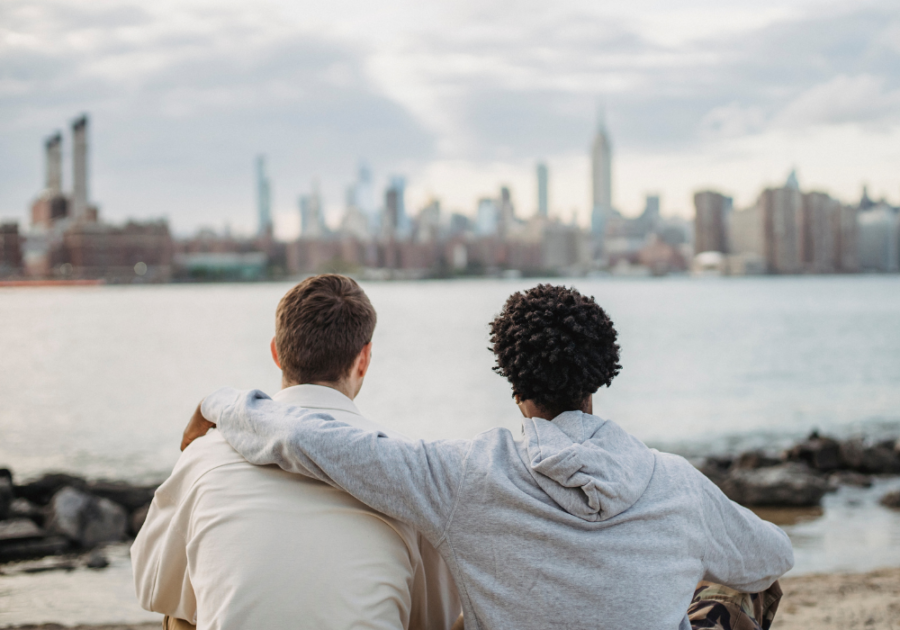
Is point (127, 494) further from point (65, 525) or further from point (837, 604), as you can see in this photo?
point (837, 604)

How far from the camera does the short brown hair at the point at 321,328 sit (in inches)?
81.0

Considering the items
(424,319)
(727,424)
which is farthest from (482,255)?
(727,424)

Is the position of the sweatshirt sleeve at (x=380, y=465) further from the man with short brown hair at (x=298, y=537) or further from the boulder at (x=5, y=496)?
the boulder at (x=5, y=496)

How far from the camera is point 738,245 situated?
410 ft

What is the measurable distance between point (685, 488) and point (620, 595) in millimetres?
283

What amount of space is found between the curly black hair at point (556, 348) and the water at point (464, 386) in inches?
185

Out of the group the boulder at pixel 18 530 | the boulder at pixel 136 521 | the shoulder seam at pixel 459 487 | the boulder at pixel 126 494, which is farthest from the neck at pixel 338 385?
the boulder at pixel 126 494

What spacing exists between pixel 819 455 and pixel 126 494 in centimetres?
904

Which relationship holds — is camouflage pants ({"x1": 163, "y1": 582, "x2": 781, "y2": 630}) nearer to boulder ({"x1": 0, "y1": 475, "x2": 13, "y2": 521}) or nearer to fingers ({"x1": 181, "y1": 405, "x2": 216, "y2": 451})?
fingers ({"x1": 181, "y1": 405, "x2": 216, "y2": 451})

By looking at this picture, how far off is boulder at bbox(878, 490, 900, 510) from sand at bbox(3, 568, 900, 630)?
3.05 metres

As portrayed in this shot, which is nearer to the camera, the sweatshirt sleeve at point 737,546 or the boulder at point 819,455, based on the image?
the sweatshirt sleeve at point 737,546

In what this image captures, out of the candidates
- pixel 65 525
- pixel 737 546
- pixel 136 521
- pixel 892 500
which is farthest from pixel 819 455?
pixel 737 546

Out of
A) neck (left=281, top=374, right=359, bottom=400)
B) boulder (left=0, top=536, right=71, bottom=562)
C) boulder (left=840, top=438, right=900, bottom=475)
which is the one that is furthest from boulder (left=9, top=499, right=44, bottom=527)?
boulder (left=840, top=438, right=900, bottom=475)

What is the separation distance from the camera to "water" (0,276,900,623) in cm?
1494
